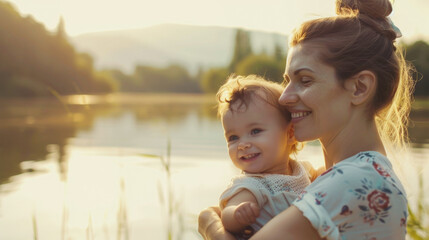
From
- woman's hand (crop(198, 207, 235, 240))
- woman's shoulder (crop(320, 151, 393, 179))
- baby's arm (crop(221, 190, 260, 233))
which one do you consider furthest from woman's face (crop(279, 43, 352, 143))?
woman's hand (crop(198, 207, 235, 240))

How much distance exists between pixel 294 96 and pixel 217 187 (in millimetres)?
3933

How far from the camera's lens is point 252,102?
6.45 ft

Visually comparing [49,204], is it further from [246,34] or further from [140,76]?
[140,76]

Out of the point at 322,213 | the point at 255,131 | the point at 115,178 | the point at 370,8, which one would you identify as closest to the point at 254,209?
the point at 322,213

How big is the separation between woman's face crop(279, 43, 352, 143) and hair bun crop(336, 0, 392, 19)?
222mm

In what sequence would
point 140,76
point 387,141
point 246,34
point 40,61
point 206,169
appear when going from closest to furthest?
point 387,141 < point 206,169 < point 246,34 < point 40,61 < point 140,76

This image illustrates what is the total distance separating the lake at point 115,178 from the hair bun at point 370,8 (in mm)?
619

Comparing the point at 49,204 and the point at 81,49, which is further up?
the point at 81,49

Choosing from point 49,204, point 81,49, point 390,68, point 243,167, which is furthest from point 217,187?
point 81,49

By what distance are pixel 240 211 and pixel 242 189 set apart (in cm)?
14

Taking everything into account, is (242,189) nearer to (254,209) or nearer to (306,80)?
(254,209)

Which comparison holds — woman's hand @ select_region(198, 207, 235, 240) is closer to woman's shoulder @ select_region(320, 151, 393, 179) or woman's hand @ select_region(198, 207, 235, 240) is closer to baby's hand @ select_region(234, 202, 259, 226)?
baby's hand @ select_region(234, 202, 259, 226)

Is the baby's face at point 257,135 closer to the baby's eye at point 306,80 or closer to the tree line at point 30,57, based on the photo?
the baby's eye at point 306,80

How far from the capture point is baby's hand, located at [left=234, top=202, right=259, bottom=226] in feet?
5.37
